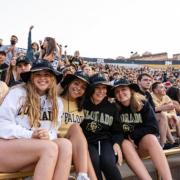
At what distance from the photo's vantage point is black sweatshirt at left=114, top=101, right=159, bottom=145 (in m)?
4.00

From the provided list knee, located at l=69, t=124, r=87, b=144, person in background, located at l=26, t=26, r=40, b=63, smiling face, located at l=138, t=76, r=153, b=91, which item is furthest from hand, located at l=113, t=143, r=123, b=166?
person in background, located at l=26, t=26, r=40, b=63

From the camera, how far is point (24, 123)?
3061mm

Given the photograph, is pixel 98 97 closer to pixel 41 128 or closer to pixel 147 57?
pixel 41 128

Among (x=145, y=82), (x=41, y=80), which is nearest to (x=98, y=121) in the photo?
(x=41, y=80)

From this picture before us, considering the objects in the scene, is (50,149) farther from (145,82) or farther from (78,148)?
(145,82)

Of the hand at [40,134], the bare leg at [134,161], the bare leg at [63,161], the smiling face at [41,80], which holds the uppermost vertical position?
the smiling face at [41,80]

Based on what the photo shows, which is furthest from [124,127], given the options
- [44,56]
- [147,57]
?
[147,57]

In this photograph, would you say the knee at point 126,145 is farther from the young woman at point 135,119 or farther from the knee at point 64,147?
the knee at point 64,147

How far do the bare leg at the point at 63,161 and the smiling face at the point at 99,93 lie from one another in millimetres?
986

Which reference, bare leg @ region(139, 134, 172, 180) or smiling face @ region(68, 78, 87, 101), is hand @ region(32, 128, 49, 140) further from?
bare leg @ region(139, 134, 172, 180)

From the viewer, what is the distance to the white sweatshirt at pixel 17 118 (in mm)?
2889

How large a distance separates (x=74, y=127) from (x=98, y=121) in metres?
0.44

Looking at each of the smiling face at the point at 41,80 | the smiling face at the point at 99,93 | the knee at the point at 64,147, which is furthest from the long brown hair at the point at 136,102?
the knee at the point at 64,147

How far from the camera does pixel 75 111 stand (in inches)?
145
